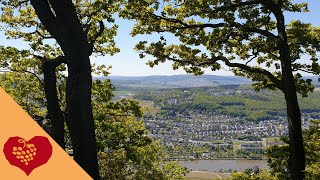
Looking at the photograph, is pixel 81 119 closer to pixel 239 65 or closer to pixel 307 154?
pixel 239 65

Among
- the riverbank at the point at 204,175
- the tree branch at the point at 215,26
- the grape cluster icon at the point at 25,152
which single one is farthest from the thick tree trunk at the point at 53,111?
the riverbank at the point at 204,175

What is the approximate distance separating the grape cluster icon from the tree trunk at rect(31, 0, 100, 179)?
3.08 metres

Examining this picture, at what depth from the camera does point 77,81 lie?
6.72 m

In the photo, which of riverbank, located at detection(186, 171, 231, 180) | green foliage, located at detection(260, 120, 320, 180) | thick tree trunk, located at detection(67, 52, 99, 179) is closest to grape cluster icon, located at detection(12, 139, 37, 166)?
thick tree trunk, located at detection(67, 52, 99, 179)

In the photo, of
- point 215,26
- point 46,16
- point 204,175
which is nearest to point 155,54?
point 215,26

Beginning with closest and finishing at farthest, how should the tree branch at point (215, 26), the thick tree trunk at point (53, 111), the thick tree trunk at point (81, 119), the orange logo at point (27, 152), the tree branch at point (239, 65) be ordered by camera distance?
the orange logo at point (27, 152), the thick tree trunk at point (81, 119), the thick tree trunk at point (53, 111), the tree branch at point (215, 26), the tree branch at point (239, 65)

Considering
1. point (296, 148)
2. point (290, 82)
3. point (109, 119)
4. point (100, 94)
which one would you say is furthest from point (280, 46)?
point (100, 94)

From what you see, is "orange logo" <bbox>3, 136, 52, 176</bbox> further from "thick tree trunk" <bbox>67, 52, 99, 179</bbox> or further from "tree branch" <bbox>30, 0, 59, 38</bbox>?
"tree branch" <bbox>30, 0, 59, 38</bbox>

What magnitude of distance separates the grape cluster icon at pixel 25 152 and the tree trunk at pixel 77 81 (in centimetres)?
308

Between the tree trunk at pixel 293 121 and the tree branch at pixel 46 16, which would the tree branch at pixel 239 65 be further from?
the tree branch at pixel 46 16

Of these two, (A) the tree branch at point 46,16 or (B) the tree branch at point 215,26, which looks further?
(B) the tree branch at point 215,26

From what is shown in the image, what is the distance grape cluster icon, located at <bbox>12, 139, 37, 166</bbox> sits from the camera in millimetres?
3492

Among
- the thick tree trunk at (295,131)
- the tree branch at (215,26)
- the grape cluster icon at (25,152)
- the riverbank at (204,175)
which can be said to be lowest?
the riverbank at (204,175)

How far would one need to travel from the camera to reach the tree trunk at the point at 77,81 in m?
6.66
